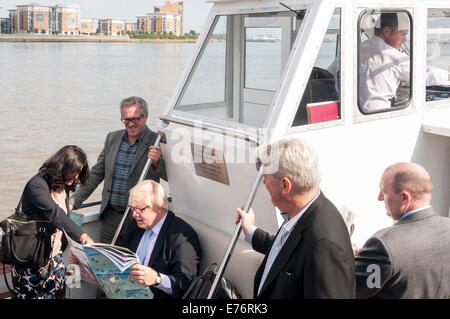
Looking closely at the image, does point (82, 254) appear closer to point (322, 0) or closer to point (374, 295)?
point (374, 295)

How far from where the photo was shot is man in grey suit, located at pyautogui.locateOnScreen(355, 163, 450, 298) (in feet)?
7.82

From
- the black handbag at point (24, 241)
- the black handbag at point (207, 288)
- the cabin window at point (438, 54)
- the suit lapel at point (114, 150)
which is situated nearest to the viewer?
the black handbag at point (207, 288)

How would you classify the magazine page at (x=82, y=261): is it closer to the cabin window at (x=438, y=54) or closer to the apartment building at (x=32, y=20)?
the cabin window at (x=438, y=54)

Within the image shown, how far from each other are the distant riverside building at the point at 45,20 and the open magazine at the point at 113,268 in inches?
3365

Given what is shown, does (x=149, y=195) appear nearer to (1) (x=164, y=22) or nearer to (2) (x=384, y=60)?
(2) (x=384, y=60)

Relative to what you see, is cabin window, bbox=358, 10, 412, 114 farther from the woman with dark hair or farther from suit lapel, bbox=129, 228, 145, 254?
the woman with dark hair

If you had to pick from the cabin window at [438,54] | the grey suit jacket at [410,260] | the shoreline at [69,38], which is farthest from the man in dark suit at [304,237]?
the shoreline at [69,38]

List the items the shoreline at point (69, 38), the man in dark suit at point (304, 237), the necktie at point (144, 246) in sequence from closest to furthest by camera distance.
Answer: the man in dark suit at point (304, 237), the necktie at point (144, 246), the shoreline at point (69, 38)

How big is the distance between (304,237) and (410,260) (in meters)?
0.54

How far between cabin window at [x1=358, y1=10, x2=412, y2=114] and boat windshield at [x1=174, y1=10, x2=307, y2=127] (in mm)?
678

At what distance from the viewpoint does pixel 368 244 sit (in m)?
2.49

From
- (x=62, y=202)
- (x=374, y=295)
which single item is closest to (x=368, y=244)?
(x=374, y=295)

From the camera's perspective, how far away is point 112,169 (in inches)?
171

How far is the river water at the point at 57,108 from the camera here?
16.1m
